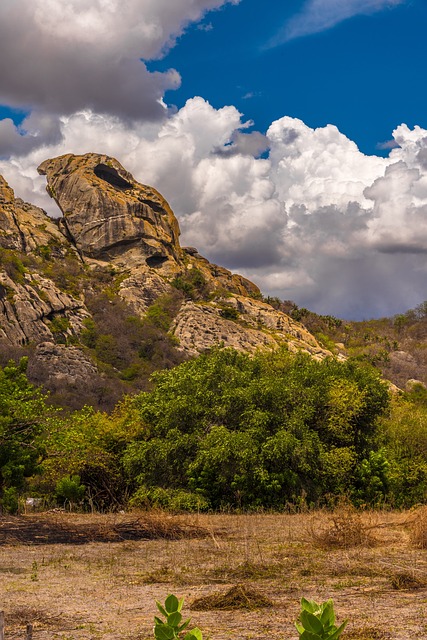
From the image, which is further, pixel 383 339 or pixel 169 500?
pixel 383 339

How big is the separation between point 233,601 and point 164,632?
266 inches

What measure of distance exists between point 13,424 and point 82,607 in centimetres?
1356

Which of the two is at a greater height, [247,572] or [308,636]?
[308,636]

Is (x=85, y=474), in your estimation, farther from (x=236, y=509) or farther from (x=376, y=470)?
(x=376, y=470)

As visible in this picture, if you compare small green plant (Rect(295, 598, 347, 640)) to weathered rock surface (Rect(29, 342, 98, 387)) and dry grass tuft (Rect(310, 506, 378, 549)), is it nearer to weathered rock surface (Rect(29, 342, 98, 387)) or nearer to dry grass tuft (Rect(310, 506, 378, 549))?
dry grass tuft (Rect(310, 506, 378, 549))

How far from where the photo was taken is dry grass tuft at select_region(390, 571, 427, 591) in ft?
32.1

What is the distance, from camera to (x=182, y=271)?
4254 inches

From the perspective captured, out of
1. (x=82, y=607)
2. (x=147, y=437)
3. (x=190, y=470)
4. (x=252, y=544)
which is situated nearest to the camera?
(x=82, y=607)

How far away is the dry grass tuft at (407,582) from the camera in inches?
385

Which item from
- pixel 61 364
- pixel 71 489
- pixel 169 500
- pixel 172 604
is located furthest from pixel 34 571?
pixel 61 364

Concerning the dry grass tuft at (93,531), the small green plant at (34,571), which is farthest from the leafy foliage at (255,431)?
the small green plant at (34,571)

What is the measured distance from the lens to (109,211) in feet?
350

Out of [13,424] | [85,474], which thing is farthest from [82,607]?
[85,474]

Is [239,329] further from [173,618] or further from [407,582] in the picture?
[173,618]
